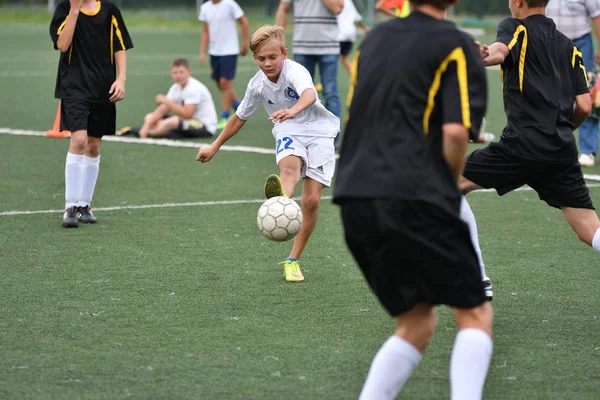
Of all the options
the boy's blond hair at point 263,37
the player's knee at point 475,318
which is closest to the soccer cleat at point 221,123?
the boy's blond hair at point 263,37

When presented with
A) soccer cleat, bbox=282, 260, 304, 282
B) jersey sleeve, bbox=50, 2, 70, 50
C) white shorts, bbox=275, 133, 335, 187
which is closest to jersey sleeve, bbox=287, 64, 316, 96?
white shorts, bbox=275, 133, 335, 187

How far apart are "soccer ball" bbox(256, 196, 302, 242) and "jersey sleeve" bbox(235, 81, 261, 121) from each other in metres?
0.56

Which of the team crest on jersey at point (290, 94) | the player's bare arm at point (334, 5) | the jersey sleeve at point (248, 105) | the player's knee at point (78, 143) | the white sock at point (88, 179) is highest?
the team crest on jersey at point (290, 94)

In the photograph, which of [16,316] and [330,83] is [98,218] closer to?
[16,316]

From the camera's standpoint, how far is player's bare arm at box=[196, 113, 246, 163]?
5.93 m

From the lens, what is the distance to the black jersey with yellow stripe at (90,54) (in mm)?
8305

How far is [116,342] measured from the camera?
16.8ft

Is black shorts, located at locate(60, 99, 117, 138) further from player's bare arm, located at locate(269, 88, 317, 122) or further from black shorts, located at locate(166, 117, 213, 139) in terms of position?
black shorts, located at locate(166, 117, 213, 139)

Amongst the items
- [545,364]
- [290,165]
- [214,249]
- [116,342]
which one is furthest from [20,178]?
[545,364]

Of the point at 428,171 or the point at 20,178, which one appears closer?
the point at 428,171

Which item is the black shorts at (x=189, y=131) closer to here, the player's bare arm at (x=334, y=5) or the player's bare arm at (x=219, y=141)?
the player's bare arm at (x=334, y=5)

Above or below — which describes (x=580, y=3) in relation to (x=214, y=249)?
above

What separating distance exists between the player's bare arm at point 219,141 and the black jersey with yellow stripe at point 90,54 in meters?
2.48

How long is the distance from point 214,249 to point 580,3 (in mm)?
4999
